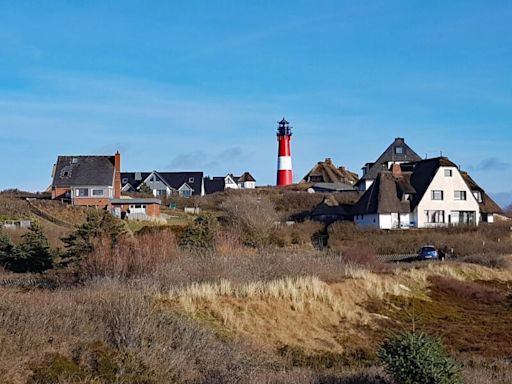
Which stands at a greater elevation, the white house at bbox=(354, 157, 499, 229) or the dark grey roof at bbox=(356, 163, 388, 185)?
the dark grey roof at bbox=(356, 163, 388, 185)

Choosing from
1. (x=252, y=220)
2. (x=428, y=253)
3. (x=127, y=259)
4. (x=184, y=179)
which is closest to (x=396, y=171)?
(x=428, y=253)

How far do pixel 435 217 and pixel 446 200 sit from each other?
5.29ft

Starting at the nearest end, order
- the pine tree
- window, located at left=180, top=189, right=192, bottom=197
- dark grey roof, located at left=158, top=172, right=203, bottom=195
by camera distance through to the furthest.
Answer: the pine tree < window, located at left=180, top=189, right=192, bottom=197 < dark grey roof, located at left=158, top=172, right=203, bottom=195

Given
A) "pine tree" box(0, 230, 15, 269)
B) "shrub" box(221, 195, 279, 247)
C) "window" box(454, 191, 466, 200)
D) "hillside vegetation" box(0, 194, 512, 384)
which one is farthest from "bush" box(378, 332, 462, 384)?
"window" box(454, 191, 466, 200)

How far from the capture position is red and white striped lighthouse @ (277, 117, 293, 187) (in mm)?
87125

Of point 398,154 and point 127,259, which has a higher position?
point 398,154

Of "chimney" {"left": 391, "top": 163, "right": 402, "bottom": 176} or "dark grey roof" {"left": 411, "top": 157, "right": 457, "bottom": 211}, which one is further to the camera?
"chimney" {"left": 391, "top": 163, "right": 402, "bottom": 176}

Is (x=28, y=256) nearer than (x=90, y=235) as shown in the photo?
No

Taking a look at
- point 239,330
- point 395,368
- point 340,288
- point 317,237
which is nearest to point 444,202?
point 317,237

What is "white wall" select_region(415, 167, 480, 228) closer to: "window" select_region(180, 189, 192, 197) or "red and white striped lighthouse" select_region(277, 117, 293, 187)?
"red and white striped lighthouse" select_region(277, 117, 293, 187)

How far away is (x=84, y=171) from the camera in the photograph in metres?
61.3

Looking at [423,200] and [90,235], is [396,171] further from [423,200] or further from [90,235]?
[90,235]

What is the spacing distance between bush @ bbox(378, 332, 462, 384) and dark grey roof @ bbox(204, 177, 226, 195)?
86.9 m

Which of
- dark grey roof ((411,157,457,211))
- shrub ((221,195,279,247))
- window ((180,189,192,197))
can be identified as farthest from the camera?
window ((180,189,192,197))
